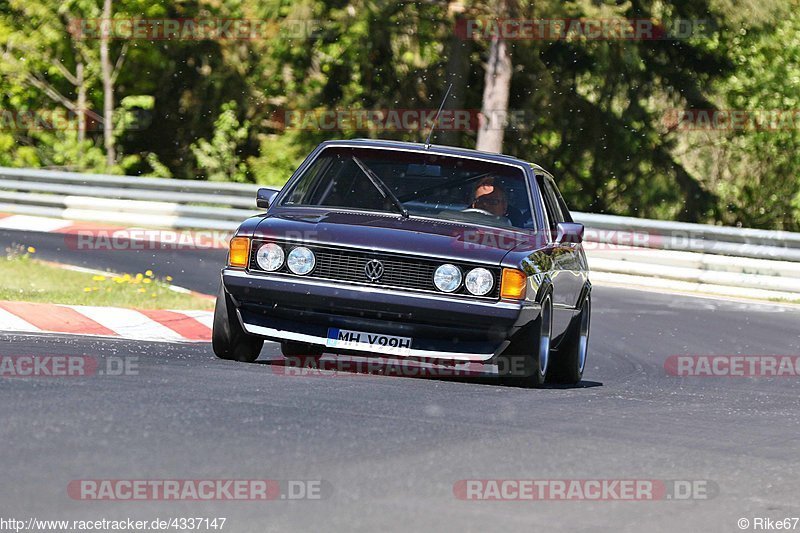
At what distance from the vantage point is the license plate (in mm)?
8609

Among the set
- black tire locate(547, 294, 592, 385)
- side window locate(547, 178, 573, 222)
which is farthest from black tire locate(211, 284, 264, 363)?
side window locate(547, 178, 573, 222)

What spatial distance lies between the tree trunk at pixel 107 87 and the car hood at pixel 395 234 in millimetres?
20774

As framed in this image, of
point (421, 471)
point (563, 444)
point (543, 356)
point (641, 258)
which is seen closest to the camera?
point (421, 471)

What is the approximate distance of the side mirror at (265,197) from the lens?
31.6 ft

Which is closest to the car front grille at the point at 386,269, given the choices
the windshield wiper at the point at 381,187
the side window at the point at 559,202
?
the windshield wiper at the point at 381,187

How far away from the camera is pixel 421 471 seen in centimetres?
609

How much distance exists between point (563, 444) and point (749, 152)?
83.5 ft

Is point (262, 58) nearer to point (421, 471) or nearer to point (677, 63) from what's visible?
point (677, 63)

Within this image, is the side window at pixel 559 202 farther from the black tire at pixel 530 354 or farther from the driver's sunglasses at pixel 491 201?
the black tire at pixel 530 354

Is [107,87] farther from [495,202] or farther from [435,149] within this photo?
[495,202]

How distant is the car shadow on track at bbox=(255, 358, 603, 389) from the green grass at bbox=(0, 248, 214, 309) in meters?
3.43

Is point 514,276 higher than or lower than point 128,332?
higher

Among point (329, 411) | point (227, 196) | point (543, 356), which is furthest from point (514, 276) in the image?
point (227, 196)

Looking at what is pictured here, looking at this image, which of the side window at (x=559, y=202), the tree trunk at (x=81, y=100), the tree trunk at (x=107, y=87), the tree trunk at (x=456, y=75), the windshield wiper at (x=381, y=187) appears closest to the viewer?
the windshield wiper at (x=381, y=187)
